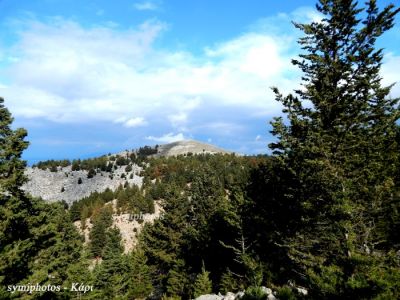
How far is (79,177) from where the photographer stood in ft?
559

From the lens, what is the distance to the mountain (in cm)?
15525

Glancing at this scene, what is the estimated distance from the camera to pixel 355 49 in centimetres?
1917

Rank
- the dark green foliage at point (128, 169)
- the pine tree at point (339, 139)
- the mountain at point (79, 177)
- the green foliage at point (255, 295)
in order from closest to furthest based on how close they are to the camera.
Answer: the green foliage at point (255, 295)
the pine tree at point (339, 139)
the mountain at point (79, 177)
the dark green foliage at point (128, 169)

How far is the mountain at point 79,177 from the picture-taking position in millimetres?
155250

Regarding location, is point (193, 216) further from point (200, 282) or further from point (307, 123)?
point (307, 123)

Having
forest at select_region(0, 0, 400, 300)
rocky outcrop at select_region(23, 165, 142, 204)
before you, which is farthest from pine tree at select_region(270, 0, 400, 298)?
rocky outcrop at select_region(23, 165, 142, 204)

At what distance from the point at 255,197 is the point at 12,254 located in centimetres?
2364

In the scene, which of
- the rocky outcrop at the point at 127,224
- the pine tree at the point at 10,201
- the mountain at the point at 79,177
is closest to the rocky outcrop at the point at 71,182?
the mountain at the point at 79,177

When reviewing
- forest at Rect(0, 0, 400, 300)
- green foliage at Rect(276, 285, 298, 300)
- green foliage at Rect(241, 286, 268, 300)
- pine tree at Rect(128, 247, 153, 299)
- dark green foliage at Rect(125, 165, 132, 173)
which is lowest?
pine tree at Rect(128, 247, 153, 299)

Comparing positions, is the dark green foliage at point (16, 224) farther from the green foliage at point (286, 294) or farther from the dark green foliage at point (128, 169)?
the dark green foliage at point (128, 169)

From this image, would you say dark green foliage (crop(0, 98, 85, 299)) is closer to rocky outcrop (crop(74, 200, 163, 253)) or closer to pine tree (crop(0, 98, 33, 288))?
pine tree (crop(0, 98, 33, 288))

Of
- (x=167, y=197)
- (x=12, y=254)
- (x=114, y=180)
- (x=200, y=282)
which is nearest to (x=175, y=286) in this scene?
(x=200, y=282)

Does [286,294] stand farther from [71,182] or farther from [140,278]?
[71,182]

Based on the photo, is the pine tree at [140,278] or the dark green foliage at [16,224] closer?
the dark green foliage at [16,224]
